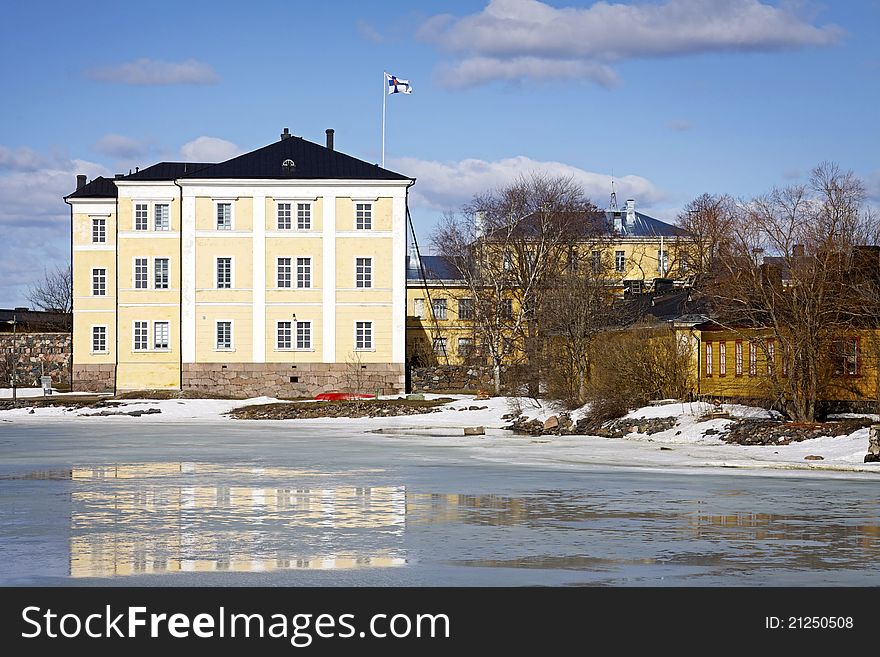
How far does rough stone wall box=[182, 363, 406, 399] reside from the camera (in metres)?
67.0

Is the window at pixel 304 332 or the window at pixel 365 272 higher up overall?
the window at pixel 365 272

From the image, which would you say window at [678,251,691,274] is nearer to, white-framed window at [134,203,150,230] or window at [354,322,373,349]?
window at [354,322,373,349]

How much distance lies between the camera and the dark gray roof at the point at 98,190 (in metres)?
72.1

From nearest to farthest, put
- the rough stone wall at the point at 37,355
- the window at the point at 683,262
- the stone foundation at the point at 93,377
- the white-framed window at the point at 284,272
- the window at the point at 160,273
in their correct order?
1. the white-framed window at the point at 284,272
2. the window at the point at 160,273
3. the stone foundation at the point at 93,377
4. the rough stone wall at the point at 37,355
5. the window at the point at 683,262

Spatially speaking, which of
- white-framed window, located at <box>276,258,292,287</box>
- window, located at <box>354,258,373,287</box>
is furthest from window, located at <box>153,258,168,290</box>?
window, located at <box>354,258,373,287</box>

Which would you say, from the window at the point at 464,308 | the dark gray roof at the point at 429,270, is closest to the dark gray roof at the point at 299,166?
the window at the point at 464,308

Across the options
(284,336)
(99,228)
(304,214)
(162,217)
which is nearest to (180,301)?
(162,217)

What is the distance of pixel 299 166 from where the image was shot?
6856cm

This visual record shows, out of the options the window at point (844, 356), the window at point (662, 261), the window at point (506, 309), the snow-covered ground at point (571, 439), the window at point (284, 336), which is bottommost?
the snow-covered ground at point (571, 439)

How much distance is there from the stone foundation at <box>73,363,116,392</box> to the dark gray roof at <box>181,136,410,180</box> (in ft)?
40.0

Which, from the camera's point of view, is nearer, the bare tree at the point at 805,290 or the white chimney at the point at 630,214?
the bare tree at the point at 805,290

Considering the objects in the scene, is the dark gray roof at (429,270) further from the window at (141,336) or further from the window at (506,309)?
the window at (141,336)

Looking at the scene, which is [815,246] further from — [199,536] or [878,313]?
[199,536]

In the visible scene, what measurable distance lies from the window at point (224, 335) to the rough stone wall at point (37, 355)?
18.1 m
